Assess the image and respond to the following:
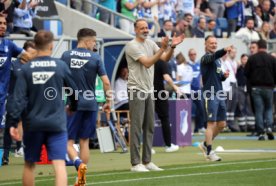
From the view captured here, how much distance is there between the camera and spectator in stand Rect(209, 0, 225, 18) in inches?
1203

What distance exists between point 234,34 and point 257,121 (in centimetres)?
673

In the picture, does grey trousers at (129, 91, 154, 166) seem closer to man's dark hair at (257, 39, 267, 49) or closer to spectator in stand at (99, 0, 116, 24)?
man's dark hair at (257, 39, 267, 49)

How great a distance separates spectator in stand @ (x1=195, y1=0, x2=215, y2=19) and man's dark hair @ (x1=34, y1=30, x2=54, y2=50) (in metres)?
19.2

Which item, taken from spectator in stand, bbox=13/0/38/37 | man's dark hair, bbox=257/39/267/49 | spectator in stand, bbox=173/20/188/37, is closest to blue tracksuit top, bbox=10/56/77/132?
spectator in stand, bbox=13/0/38/37

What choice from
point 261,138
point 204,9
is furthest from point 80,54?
point 204,9

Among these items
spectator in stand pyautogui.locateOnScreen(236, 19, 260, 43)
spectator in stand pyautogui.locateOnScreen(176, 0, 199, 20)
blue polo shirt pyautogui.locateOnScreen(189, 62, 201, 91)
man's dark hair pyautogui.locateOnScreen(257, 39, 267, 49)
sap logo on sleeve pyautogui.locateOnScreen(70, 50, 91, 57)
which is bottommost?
sap logo on sleeve pyautogui.locateOnScreen(70, 50, 91, 57)

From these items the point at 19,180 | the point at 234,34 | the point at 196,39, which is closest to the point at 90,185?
the point at 19,180

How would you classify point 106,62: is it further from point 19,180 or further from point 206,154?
point 19,180

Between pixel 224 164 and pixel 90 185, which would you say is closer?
pixel 90 185

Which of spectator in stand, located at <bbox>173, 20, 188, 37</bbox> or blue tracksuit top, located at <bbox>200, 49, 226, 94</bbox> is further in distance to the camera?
spectator in stand, located at <bbox>173, 20, 188, 37</bbox>

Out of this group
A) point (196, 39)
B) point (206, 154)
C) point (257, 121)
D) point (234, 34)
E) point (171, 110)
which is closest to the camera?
point (206, 154)

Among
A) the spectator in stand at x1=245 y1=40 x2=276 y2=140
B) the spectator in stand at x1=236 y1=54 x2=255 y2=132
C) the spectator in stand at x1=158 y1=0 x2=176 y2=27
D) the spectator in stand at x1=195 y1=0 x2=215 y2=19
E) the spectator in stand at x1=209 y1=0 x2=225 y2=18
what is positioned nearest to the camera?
the spectator in stand at x1=245 y1=40 x2=276 y2=140

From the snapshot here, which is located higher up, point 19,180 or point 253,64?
point 253,64

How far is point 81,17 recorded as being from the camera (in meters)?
24.8
